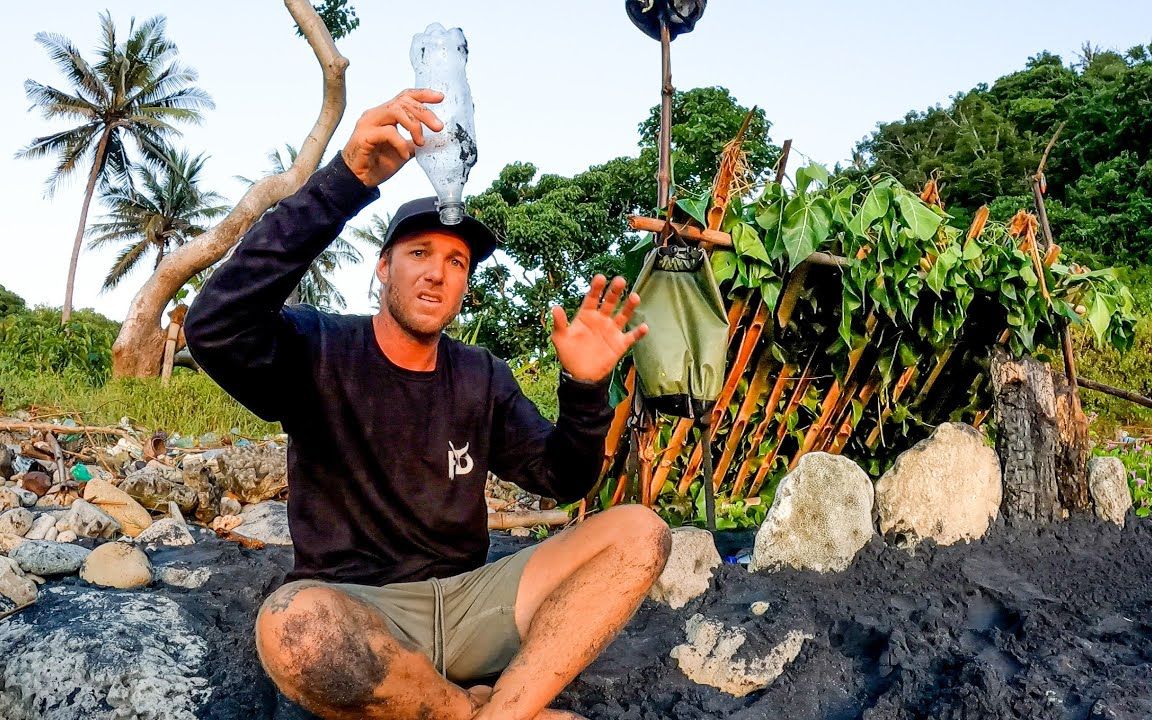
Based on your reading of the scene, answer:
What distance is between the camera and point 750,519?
3.91 m

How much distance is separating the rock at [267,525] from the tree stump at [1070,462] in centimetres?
372

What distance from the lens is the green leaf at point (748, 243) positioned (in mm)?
3156

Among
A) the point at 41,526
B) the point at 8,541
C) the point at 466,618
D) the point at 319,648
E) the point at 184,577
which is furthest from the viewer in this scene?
the point at 41,526

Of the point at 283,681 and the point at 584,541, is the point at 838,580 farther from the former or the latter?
the point at 283,681

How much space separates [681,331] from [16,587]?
258 cm

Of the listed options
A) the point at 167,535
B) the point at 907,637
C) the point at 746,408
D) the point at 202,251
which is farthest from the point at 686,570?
the point at 202,251

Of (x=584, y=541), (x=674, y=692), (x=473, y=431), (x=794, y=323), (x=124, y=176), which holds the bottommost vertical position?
(x=674, y=692)

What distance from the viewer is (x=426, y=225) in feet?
7.66

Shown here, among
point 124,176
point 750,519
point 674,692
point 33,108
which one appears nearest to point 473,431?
point 674,692

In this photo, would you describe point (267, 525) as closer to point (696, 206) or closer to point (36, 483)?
point (36, 483)

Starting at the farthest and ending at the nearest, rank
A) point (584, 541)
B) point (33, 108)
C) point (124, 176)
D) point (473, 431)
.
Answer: point (124, 176), point (33, 108), point (473, 431), point (584, 541)

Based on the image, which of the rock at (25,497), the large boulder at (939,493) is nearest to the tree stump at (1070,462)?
the large boulder at (939,493)

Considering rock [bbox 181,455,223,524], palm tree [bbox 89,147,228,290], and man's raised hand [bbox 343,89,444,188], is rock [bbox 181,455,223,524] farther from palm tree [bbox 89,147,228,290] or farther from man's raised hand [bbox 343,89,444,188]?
palm tree [bbox 89,147,228,290]

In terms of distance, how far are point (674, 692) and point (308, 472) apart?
1.27 meters
